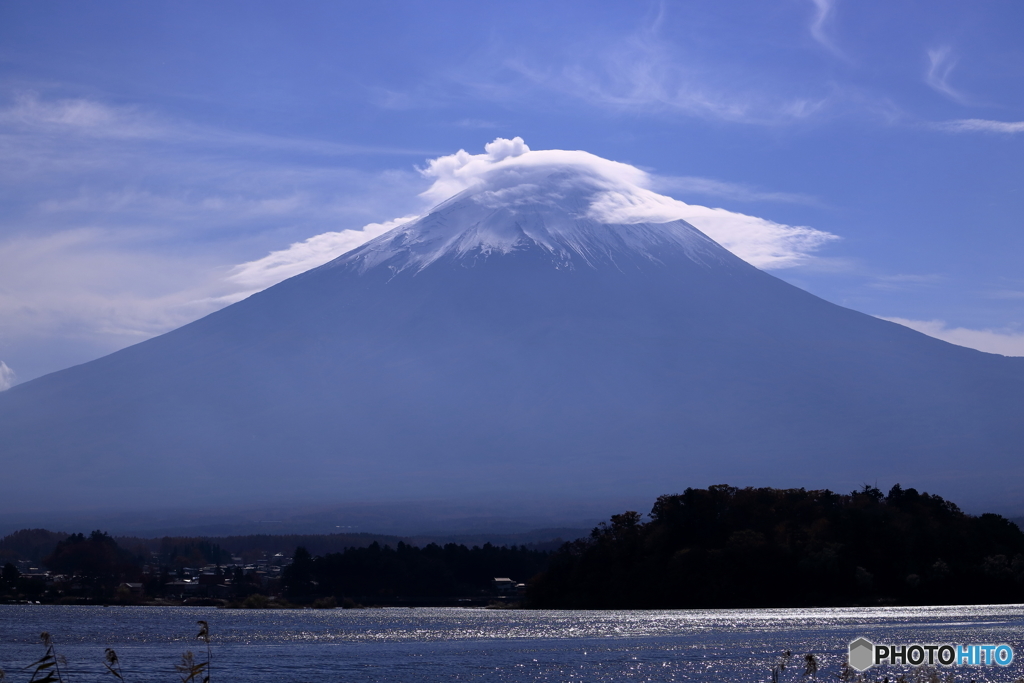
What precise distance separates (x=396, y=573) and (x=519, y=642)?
48.5m

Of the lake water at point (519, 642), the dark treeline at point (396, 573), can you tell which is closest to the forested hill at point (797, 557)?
the lake water at point (519, 642)

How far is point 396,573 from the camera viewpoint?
→ 10431 cm

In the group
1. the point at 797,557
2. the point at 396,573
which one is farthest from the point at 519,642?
the point at 396,573

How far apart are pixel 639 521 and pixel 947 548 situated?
72.9 feet

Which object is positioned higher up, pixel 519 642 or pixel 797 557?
pixel 797 557

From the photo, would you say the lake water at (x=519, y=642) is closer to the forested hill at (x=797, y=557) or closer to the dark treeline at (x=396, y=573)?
Result: the forested hill at (x=797, y=557)

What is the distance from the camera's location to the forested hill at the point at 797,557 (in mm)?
75125

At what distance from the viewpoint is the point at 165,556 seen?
144 meters

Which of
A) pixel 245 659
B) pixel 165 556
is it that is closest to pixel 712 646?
pixel 245 659

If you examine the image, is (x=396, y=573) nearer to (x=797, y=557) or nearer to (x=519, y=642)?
(x=797, y=557)

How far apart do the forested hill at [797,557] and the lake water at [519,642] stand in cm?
312

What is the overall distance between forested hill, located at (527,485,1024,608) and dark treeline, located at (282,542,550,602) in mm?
26435

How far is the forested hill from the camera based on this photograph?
2958 inches

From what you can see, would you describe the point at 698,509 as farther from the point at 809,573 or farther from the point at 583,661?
the point at 583,661
